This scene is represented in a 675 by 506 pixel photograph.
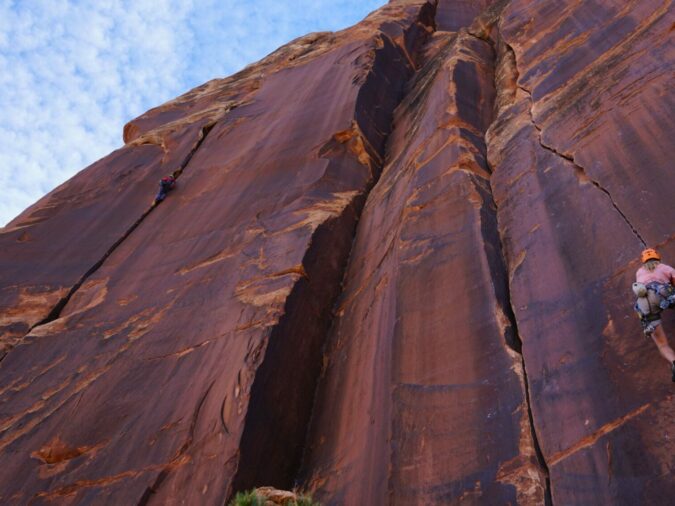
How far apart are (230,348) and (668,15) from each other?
10387mm

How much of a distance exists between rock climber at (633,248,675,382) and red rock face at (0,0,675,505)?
287 mm

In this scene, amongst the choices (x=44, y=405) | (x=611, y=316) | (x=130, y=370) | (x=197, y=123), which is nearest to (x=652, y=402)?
(x=611, y=316)

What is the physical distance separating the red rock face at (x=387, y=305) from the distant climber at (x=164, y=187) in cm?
32

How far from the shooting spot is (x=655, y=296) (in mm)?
7406

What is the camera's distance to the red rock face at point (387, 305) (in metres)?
8.27

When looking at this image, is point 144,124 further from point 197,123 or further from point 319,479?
point 319,479

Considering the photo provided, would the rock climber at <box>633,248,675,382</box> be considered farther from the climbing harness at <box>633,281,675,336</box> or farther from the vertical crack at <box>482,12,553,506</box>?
the vertical crack at <box>482,12,553,506</box>

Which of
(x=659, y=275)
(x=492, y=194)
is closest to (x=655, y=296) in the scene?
(x=659, y=275)

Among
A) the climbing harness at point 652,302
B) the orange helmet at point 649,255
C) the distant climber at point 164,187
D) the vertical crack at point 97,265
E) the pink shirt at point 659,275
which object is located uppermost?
the distant climber at point 164,187

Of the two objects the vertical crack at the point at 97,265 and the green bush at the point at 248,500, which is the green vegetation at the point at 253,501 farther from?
the vertical crack at the point at 97,265

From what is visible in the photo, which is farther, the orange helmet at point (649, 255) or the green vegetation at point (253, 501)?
the green vegetation at point (253, 501)

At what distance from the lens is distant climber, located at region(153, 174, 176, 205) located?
18797mm

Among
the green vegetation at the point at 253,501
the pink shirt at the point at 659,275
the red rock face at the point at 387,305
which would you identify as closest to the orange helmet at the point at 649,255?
the pink shirt at the point at 659,275

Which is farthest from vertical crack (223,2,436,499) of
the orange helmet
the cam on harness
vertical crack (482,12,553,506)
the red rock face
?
the orange helmet
